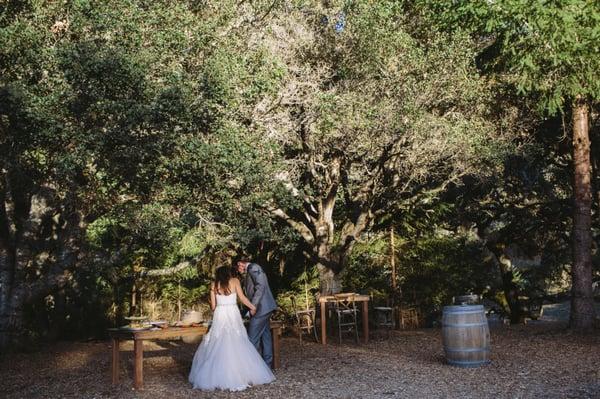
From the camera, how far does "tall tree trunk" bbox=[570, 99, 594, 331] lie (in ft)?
42.5

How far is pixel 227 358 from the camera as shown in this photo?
28.0 ft

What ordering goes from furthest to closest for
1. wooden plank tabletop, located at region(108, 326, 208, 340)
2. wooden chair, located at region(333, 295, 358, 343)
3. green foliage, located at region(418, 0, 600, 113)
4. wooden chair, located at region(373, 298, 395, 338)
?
1. wooden chair, located at region(373, 298, 395, 338)
2. wooden chair, located at region(333, 295, 358, 343)
3. green foliage, located at region(418, 0, 600, 113)
4. wooden plank tabletop, located at region(108, 326, 208, 340)

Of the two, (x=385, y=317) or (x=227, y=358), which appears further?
(x=385, y=317)

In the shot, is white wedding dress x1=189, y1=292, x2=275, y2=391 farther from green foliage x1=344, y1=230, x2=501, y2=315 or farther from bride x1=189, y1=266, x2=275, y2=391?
green foliage x1=344, y1=230, x2=501, y2=315

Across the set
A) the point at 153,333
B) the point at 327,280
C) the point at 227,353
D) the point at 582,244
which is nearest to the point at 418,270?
the point at 327,280

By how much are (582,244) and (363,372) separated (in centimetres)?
644

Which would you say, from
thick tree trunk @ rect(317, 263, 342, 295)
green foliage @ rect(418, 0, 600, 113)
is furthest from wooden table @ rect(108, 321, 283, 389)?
green foliage @ rect(418, 0, 600, 113)

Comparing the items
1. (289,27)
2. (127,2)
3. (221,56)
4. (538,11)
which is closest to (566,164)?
(538,11)

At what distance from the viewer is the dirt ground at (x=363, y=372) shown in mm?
8008

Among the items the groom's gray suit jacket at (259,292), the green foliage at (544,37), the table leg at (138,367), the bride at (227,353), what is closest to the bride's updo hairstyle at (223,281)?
the bride at (227,353)

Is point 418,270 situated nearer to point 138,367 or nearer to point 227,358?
point 227,358

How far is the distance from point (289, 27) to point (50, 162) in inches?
227

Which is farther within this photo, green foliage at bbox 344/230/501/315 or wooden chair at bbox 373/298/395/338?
green foliage at bbox 344/230/501/315

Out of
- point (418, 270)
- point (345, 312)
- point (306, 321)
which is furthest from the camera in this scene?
point (418, 270)
